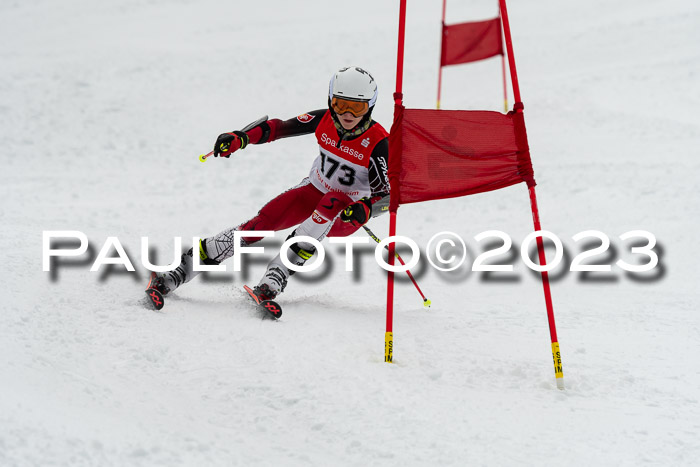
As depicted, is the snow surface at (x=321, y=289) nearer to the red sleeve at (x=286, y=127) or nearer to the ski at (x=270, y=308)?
the ski at (x=270, y=308)

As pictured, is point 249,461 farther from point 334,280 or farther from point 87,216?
point 87,216

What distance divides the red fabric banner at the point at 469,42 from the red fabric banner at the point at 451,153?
27.6 ft

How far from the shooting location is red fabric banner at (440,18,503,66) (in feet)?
41.6

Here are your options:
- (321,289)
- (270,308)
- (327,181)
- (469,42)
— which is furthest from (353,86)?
(469,42)

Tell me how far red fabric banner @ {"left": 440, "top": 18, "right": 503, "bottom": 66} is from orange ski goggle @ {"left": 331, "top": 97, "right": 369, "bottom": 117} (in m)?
7.89

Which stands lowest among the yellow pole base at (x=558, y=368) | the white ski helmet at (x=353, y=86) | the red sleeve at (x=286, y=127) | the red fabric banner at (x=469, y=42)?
the yellow pole base at (x=558, y=368)

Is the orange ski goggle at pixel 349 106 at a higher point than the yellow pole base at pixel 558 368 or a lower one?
higher

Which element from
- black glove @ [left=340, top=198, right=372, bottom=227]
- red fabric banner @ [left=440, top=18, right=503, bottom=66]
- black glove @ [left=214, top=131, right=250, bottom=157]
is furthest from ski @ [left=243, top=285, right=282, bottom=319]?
red fabric banner @ [left=440, top=18, right=503, bottom=66]

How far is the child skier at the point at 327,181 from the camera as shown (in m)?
5.14

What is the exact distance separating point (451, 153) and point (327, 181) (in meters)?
1.32

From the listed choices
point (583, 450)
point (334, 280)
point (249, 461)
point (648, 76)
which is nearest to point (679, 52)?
point (648, 76)

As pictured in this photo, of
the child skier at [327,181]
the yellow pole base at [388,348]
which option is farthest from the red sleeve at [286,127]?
the yellow pole base at [388,348]

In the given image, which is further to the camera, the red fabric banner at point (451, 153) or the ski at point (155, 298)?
the ski at point (155, 298)

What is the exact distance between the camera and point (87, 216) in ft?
28.1
